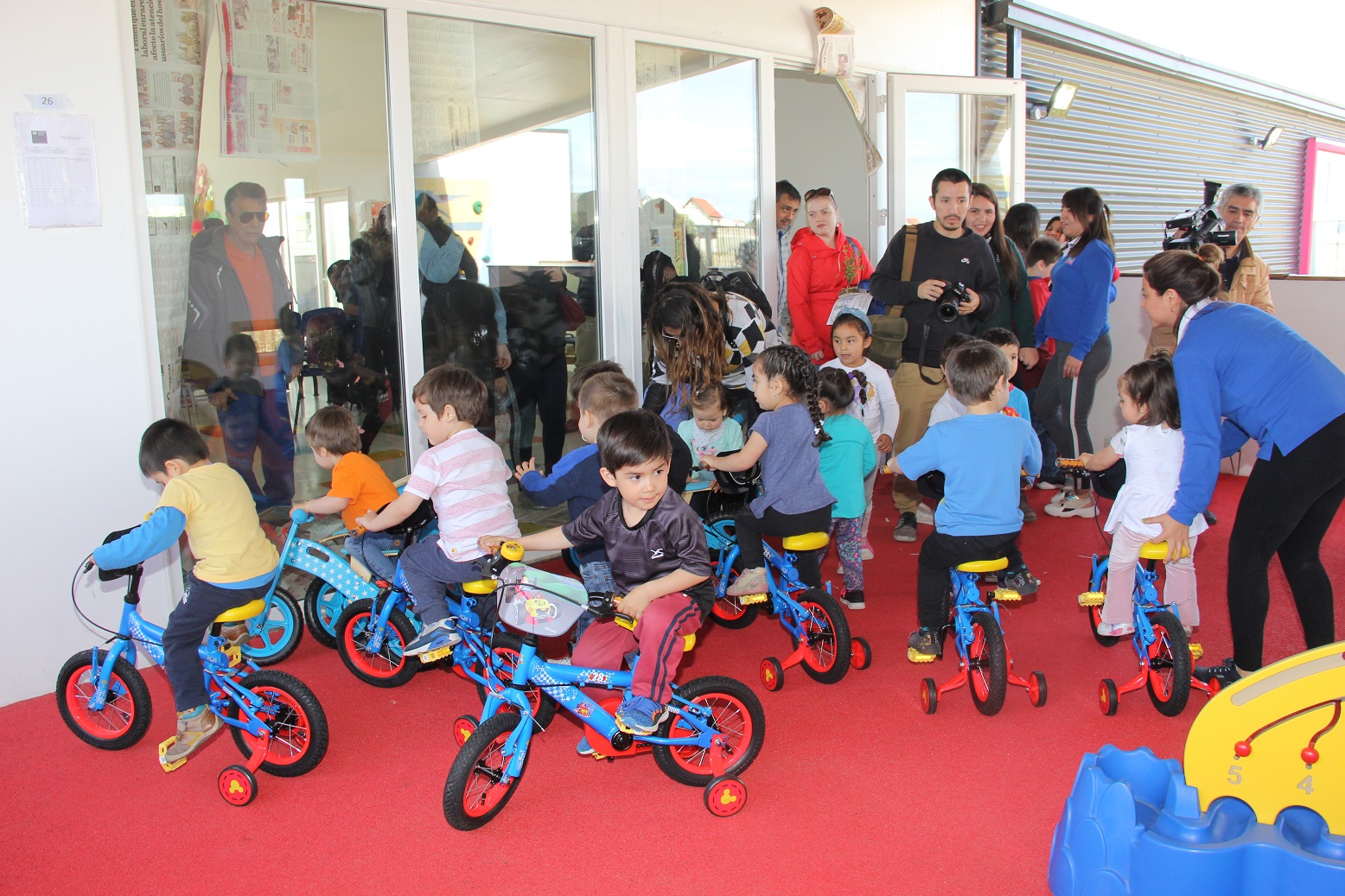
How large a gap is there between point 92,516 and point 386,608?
45.0 inches

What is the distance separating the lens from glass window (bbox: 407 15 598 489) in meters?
4.53

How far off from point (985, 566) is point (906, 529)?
7.08 feet

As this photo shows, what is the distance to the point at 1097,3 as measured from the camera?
9461 mm

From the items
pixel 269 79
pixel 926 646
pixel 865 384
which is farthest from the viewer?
pixel 865 384

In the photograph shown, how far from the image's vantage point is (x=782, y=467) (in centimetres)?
363

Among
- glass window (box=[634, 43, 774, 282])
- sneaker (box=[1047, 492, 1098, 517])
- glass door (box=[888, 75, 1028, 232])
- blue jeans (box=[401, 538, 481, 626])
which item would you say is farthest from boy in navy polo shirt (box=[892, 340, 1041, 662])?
glass door (box=[888, 75, 1028, 232])

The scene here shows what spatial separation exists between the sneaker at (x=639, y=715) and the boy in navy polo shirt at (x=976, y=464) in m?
1.21

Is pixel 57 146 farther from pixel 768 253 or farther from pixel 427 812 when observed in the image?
pixel 768 253

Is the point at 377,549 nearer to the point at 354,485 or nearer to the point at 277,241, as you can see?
the point at 354,485

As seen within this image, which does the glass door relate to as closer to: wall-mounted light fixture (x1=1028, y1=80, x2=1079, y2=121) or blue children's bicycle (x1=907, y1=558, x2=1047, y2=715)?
wall-mounted light fixture (x1=1028, y1=80, x2=1079, y2=121)

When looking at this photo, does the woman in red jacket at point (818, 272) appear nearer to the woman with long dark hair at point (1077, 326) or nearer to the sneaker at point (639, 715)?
the woman with long dark hair at point (1077, 326)

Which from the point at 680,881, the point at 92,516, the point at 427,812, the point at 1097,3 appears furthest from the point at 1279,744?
the point at 1097,3

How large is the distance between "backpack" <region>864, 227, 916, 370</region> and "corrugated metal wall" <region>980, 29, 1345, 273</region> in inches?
143

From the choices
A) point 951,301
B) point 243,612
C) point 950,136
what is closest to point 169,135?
point 243,612
